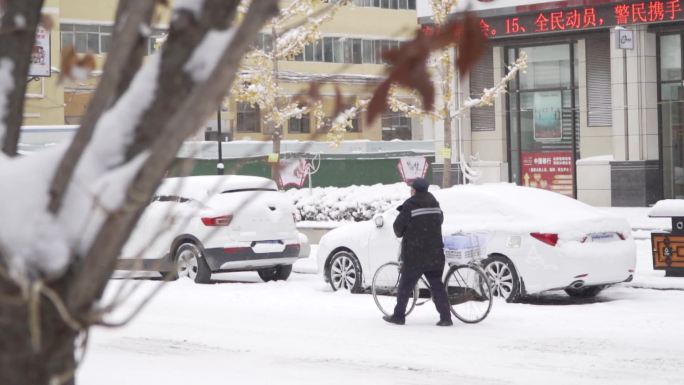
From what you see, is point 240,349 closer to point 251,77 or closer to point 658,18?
point 251,77

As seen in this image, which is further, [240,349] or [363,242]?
[363,242]

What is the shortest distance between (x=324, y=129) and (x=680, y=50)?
30.5 meters

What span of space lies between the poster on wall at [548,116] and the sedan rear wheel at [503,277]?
1983cm

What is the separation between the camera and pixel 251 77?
104 feet

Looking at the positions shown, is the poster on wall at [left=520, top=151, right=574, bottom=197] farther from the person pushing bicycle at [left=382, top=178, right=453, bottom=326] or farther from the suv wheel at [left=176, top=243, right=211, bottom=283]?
the person pushing bicycle at [left=382, top=178, right=453, bottom=326]

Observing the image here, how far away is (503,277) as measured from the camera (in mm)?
15258

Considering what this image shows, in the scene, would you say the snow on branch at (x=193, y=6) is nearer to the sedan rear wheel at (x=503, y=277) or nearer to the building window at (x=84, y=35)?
the sedan rear wheel at (x=503, y=277)

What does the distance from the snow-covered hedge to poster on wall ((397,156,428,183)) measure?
0.46m

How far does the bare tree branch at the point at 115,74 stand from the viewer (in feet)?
9.73

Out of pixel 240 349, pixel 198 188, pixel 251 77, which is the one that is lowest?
pixel 240 349

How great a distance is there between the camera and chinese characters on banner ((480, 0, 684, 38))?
31.6 m

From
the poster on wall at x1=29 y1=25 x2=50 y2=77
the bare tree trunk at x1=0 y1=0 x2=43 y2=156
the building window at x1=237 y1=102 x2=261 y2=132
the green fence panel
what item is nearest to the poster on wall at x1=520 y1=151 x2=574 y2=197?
the green fence panel

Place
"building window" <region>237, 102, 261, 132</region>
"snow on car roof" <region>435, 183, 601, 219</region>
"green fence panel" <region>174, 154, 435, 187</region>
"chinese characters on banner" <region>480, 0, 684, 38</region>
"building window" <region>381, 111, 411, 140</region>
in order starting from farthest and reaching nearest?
"building window" <region>381, 111, 411, 140</region> → "building window" <region>237, 102, 261, 132</region> → "green fence panel" <region>174, 154, 435, 187</region> → "chinese characters on banner" <region>480, 0, 684, 38</region> → "snow on car roof" <region>435, 183, 601, 219</region>

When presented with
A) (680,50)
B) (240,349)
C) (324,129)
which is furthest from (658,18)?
(324,129)
